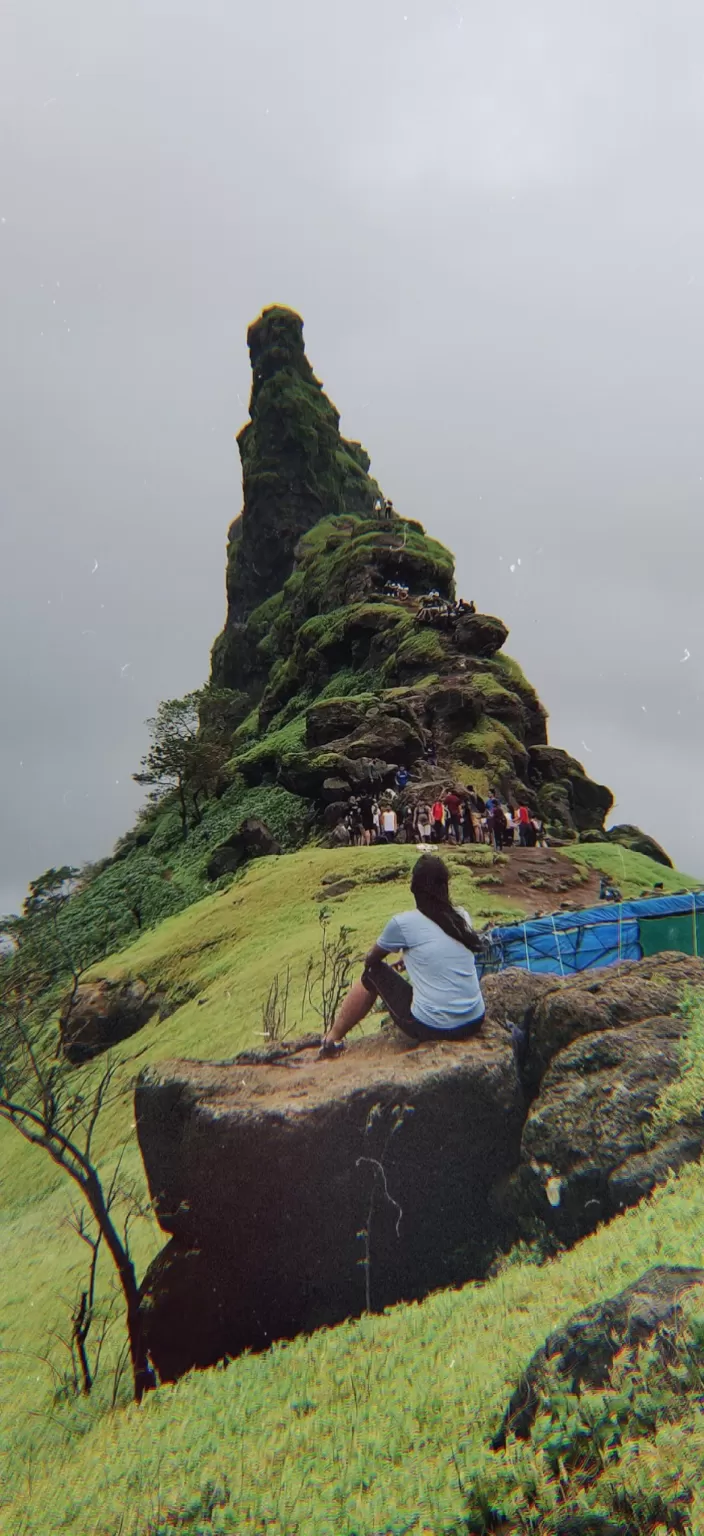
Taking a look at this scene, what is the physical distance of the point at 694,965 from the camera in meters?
6.02

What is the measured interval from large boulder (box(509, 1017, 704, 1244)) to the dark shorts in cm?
76

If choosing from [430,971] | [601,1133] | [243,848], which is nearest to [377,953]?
[430,971]

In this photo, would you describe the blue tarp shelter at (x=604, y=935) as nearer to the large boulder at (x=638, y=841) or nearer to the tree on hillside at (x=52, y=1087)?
the tree on hillside at (x=52, y=1087)

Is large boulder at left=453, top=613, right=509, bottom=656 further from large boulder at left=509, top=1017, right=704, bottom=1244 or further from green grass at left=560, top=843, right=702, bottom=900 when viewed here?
large boulder at left=509, top=1017, right=704, bottom=1244

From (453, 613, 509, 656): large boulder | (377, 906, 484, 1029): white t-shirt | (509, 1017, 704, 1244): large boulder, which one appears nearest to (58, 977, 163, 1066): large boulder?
(377, 906, 484, 1029): white t-shirt

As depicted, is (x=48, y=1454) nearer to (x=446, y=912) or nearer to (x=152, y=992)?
(x=446, y=912)

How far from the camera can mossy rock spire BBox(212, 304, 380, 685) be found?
68438mm

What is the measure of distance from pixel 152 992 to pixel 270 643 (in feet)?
155

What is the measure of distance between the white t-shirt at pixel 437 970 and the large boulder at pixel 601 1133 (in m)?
0.69

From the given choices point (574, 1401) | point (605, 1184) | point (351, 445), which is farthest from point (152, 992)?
point (351, 445)

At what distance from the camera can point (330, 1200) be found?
4.77m

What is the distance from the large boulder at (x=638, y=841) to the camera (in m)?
33.5

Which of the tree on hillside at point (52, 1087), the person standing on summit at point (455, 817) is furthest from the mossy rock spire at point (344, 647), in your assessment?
the tree on hillside at point (52, 1087)

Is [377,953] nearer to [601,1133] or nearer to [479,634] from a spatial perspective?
[601,1133]
